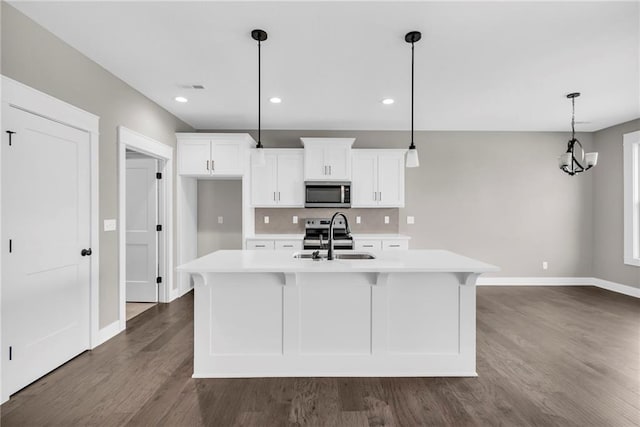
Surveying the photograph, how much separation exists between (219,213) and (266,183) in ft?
3.11

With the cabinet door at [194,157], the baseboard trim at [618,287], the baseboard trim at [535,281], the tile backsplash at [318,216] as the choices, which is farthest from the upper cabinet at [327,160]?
the baseboard trim at [618,287]

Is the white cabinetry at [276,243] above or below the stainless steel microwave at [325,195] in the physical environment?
below

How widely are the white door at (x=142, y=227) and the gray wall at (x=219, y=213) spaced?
3.21 ft

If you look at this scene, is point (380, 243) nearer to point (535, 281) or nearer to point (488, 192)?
point (488, 192)

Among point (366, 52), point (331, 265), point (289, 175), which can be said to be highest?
point (366, 52)

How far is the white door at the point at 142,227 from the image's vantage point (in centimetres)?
429

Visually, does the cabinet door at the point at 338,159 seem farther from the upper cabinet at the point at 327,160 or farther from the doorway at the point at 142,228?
the doorway at the point at 142,228

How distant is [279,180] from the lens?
16.6 ft

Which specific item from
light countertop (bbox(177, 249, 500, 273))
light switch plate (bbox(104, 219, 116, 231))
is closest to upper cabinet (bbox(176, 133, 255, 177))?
light switch plate (bbox(104, 219, 116, 231))

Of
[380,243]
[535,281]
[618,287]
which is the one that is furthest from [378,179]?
[618,287]

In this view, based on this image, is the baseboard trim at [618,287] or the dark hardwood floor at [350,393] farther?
the baseboard trim at [618,287]

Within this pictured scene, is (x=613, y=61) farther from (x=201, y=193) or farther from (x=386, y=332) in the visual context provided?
(x=201, y=193)

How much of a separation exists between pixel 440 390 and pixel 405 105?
320cm

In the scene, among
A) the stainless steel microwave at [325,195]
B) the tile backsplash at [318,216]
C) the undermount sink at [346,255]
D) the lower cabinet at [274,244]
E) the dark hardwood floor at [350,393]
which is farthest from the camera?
the tile backsplash at [318,216]
